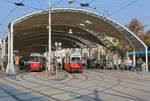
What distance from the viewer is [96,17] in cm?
3166

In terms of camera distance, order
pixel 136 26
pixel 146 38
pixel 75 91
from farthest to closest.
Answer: pixel 146 38 < pixel 136 26 < pixel 75 91

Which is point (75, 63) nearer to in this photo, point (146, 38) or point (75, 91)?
point (75, 91)

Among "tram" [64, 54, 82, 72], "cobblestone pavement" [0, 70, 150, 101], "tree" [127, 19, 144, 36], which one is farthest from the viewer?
"tree" [127, 19, 144, 36]

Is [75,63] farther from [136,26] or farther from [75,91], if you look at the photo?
[136,26]

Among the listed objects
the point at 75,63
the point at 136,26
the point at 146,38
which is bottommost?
the point at 75,63

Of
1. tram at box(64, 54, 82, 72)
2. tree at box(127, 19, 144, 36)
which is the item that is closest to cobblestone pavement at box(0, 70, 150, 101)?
tram at box(64, 54, 82, 72)

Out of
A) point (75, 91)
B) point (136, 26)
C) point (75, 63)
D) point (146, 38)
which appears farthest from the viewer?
point (146, 38)

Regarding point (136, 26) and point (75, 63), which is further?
point (136, 26)

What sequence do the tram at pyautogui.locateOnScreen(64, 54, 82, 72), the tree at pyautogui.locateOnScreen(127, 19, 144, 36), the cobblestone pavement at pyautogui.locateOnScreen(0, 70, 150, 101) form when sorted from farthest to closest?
1. the tree at pyautogui.locateOnScreen(127, 19, 144, 36)
2. the tram at pyautogui.locateOnScreen(64, 54, 82, 72)
3. the cobblestone pavement at pyautogui.locateOnScreen(0, 70, 150, 101)

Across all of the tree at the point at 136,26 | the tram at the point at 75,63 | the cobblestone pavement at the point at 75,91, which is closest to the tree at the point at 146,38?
the tree at the point at 136,26

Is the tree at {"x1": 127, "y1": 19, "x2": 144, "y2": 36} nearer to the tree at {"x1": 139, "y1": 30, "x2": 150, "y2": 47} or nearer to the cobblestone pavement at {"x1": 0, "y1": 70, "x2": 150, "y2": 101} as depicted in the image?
the tree at {"x1": 139, "y1": 30, "x2": 150, "y2": 47}

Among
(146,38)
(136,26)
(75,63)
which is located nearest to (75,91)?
(75,63)

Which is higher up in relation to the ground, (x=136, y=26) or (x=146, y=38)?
(x=136, y=26)

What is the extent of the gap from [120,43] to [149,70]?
12854mm
